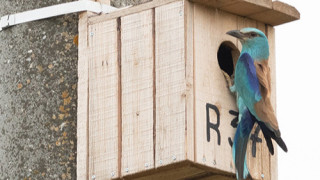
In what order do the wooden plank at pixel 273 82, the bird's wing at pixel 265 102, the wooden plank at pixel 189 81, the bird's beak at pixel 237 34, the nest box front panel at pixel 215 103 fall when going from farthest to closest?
the wooden plank at pixel 273 82
the bird's beak at pixel 237 34
the bird's wing at pixel 265 102
the nest box front panel at pixel 215 103
the wooden plank at pixel 189 81

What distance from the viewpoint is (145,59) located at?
47.9ft

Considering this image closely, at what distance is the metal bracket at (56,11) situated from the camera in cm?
1488

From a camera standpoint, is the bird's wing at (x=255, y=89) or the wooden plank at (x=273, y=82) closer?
the bird's wing at (x=255, y=89)

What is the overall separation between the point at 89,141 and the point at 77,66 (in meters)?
0.40

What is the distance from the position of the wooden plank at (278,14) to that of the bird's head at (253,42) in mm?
180

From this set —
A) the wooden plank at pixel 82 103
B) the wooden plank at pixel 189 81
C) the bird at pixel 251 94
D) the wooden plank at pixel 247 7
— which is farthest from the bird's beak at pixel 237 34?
the wooden plank at pixel 82 103

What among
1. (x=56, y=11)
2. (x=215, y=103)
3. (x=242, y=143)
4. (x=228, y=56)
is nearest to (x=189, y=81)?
(x=215, y=103)

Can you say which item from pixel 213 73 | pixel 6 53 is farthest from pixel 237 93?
pixel 6 53

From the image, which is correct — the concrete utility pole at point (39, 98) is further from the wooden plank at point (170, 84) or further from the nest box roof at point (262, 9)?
the nest box roof at point (262, 9)

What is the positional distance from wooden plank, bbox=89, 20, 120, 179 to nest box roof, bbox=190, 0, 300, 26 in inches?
21.1

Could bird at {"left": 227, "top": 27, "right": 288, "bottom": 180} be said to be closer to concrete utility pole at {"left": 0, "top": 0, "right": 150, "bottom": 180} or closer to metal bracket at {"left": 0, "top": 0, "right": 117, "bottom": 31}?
metal bracket at {"left": 0, "top": 0, "right": 117, "bottom": 31}

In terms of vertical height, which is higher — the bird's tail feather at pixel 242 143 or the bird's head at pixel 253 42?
the bird's head at pixel 253 42

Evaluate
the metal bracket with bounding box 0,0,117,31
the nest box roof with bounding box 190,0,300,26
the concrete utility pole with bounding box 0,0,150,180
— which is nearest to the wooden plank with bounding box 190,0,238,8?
the nest box roof with bounding box 190,0,300,26

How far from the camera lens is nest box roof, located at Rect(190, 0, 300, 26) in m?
14.7
